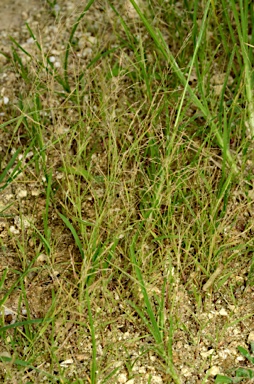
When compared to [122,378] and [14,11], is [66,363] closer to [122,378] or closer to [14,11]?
[122,378]

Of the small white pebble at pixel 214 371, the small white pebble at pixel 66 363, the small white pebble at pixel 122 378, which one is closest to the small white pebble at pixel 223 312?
the small white pebble at pixel 214 371

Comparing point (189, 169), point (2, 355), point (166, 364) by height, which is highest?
point (189, 169)

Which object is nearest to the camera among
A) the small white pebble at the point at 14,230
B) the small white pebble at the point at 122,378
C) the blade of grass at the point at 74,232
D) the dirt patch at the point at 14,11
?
the small white pebble at the point at 122,378

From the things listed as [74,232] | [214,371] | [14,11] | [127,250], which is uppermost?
[14,11]

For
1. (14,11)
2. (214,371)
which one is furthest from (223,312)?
(14,11)

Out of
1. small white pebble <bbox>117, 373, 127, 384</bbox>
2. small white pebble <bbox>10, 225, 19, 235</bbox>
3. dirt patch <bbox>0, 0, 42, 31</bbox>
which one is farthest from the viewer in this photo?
dirt patch <bbox>0, 0, 42, 31</bbox>

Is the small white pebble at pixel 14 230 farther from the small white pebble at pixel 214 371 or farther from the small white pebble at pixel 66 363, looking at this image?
the small white pebble at pixel 214 371

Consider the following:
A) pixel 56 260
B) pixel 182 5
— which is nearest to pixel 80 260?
pixel 56 260

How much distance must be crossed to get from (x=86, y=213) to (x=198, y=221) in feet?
1.22

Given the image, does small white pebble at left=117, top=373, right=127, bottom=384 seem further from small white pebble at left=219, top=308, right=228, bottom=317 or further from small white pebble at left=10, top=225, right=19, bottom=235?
small white pebble at left=10, top=225, right=19, bottom=235

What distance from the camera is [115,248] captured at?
2.02 meters

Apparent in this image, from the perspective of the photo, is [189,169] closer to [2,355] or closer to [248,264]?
[248,264]

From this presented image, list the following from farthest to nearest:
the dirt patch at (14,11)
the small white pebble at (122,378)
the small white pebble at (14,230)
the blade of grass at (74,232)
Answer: the dirt patch at (14,11)
the small white pebble at (14,230)
the blade of grass at (74,232)
the small white pebble at (122,378)

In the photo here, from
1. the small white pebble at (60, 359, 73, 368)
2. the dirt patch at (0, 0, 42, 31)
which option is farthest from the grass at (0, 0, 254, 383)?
the dirt patch at (0, 0, 42, 31)
